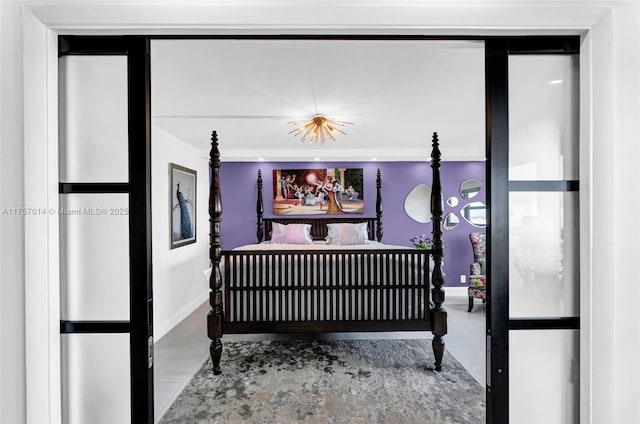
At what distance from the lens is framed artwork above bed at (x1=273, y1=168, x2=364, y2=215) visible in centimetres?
519

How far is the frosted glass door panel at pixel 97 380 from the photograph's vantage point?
3.48ft

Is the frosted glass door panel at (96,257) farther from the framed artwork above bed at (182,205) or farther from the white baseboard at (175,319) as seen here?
the framed artwork above bed at (182,205)

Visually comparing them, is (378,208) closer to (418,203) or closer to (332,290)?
(418,203)

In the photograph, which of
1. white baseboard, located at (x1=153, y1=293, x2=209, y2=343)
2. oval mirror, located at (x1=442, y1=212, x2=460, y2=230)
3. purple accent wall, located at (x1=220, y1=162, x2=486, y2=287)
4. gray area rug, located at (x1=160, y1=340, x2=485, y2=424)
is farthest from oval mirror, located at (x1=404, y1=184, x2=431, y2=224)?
white baseboard, located at (x1=153, y1=293, x2=209, y2=343)

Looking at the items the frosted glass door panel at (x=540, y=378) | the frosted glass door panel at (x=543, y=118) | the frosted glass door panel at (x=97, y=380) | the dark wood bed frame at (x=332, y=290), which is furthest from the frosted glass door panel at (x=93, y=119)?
the dark wood bed frame at (x=332, y=290)

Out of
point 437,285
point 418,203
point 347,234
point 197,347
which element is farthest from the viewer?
point 418,203

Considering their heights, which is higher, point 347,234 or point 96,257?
point 96,257

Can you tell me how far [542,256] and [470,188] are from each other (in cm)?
449

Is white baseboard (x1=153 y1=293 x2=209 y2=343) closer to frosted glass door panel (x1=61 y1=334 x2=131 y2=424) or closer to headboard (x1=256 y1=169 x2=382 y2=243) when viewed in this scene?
headboard (x1=256 y1=169 x2=382 y2=243)

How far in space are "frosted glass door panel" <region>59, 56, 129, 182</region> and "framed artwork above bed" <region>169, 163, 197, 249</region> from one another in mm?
2894

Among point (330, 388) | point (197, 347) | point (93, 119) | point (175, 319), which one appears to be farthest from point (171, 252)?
point (93, 119)

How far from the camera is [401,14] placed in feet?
3.22
